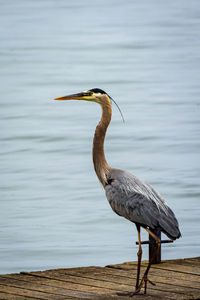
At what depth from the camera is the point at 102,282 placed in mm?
7000

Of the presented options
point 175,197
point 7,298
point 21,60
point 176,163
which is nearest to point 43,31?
point 21,60

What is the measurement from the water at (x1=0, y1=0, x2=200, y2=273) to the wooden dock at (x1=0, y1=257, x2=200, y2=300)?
10.9 ft

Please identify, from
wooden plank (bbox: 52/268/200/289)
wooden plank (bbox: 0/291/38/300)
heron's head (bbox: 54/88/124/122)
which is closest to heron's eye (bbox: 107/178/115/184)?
heron's head (bbox: 54/88/124/122)

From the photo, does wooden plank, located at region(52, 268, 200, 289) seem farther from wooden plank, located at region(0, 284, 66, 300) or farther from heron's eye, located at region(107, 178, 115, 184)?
heron's eye, located at region(107, 178, 115, 184)

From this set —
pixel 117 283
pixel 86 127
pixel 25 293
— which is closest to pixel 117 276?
pixel 117 283

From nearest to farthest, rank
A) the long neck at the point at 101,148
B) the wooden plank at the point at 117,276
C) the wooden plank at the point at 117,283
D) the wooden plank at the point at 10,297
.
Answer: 1. the wooden plank at the point at 10,297
2. the wooden plank at the point at 117,283
3. the wooden plank at the point at 117,276
4. the long neck at the point at 101,148

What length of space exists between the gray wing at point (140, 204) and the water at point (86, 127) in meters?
3.79

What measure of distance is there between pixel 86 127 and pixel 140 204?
1378cm

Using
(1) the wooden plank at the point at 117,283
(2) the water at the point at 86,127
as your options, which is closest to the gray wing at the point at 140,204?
(1) the wooden plank at the point at 117,283

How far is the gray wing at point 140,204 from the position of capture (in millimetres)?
6703

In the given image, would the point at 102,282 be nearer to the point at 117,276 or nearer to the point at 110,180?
the point at 117,276

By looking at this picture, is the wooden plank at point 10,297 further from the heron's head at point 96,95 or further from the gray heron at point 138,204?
the heron's head at point 96,95

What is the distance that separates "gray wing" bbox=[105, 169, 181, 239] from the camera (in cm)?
670

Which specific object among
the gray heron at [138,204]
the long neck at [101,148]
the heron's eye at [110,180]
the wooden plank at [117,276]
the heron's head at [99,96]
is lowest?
the wooden plank at [117,276]
